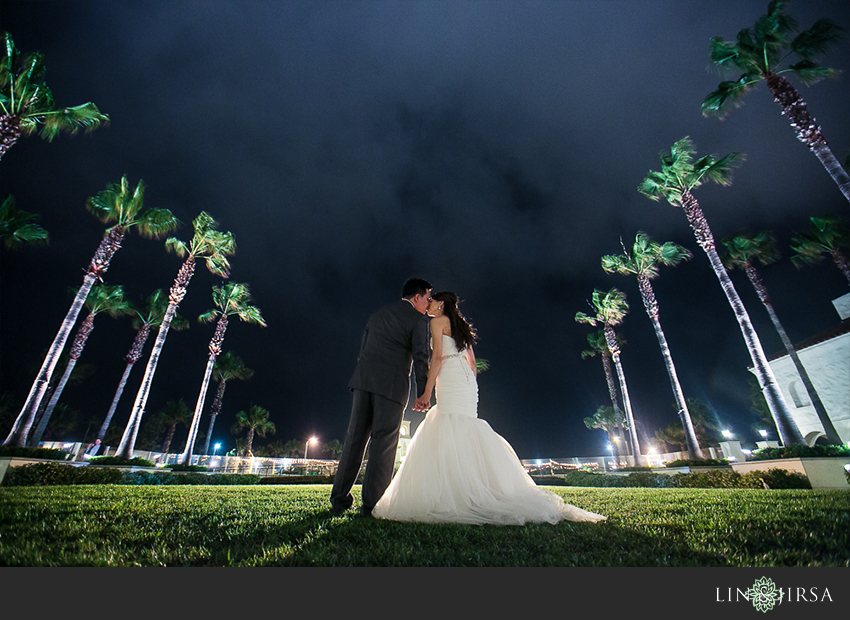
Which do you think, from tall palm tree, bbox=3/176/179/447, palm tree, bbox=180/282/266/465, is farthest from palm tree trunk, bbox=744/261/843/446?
tall palm tree, bbox=3/176/179/447

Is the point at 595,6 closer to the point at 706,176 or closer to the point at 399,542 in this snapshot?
the point at 399,542

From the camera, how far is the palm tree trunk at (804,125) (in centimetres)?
1229

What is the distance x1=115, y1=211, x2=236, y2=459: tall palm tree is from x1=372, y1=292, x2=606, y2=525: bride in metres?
24.5

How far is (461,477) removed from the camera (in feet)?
12.4

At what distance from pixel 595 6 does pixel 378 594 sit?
11.5 metres

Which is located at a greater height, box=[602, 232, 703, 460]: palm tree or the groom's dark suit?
box=[602, 232, 703, 460]: palm tree

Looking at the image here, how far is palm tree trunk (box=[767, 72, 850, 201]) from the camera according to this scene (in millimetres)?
12286

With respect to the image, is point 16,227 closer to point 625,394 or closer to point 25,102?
point 25,102

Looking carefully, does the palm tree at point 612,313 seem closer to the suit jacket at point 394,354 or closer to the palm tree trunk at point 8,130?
the suit jacket at point 394,354

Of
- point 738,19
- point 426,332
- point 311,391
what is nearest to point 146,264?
point 311,391

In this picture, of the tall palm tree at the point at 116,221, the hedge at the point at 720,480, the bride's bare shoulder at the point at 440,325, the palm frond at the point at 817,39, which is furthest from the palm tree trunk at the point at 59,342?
the palm frond at the point at 817,39

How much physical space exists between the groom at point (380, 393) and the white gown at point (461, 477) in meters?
0.28

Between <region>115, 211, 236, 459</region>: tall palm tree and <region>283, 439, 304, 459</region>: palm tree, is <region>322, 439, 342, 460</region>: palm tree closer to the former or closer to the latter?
<region>283, 439, 304, 459</region>: palm tree

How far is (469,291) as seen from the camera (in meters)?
64.6
